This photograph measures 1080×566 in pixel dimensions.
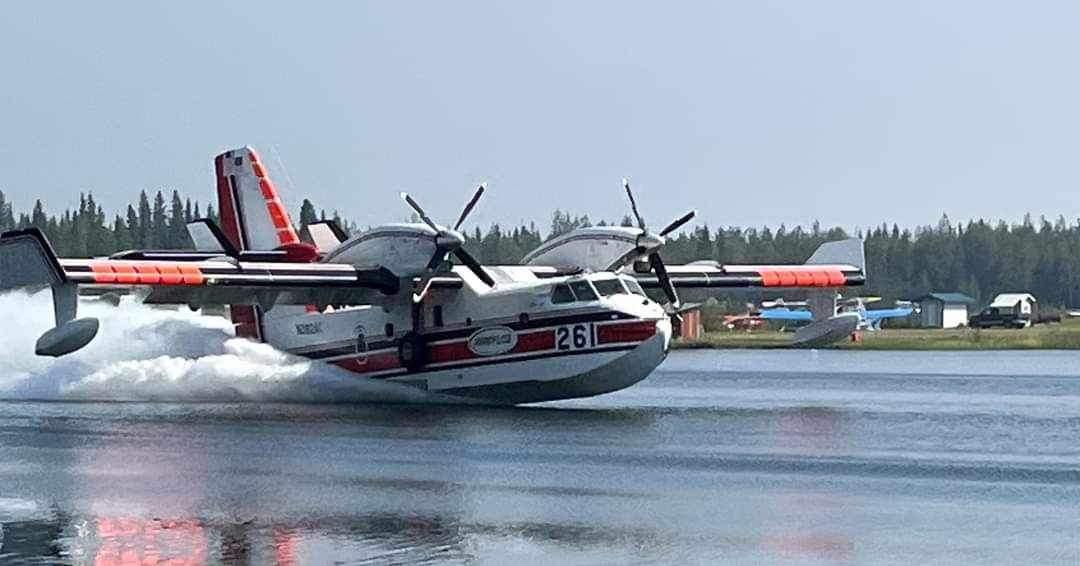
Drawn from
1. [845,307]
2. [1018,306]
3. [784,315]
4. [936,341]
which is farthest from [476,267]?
[1018,306]

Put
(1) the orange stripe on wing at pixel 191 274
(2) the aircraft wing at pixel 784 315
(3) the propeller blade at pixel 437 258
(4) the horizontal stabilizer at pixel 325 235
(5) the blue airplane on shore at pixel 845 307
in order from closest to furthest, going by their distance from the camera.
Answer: (1) the orange stripe on wing at pixel 191 274 → (3) the propeller blade at pixel 437 258 → (4) the horizontal stabilizer at pixel 325 235 → (5) the blue airplane on shore at pixel 845 307 → (2) the aircraft wing at pixel 784 315

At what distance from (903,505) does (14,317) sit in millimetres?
30667

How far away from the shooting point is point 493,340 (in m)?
37.3

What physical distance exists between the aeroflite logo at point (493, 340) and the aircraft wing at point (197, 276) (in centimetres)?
197

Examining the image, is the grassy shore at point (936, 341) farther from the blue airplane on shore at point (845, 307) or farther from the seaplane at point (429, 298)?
the seaplane at point (429, 298)

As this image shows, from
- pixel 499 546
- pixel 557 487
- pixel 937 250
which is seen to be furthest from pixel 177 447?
pixel 937 250

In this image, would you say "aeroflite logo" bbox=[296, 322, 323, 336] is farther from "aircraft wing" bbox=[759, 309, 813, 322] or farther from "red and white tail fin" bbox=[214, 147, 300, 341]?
"aircraft wing" bbox=[759, 309, 813, 322]

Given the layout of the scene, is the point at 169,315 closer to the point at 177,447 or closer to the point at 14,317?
the point at 14,317

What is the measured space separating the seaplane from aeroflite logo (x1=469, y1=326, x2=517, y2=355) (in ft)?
0.09

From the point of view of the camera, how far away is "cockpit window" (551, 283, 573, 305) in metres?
36.0

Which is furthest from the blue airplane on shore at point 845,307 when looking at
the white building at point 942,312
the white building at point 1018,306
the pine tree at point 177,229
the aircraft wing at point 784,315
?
the pine tree at point 177,229

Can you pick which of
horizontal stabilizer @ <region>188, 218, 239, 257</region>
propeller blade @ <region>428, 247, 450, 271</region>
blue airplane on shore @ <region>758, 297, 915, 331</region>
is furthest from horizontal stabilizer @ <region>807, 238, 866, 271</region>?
blue airplane on shore @ <region>758, 297, 915, 331</region>

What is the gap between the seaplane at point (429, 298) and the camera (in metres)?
35.6

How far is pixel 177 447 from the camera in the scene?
94.4ft
